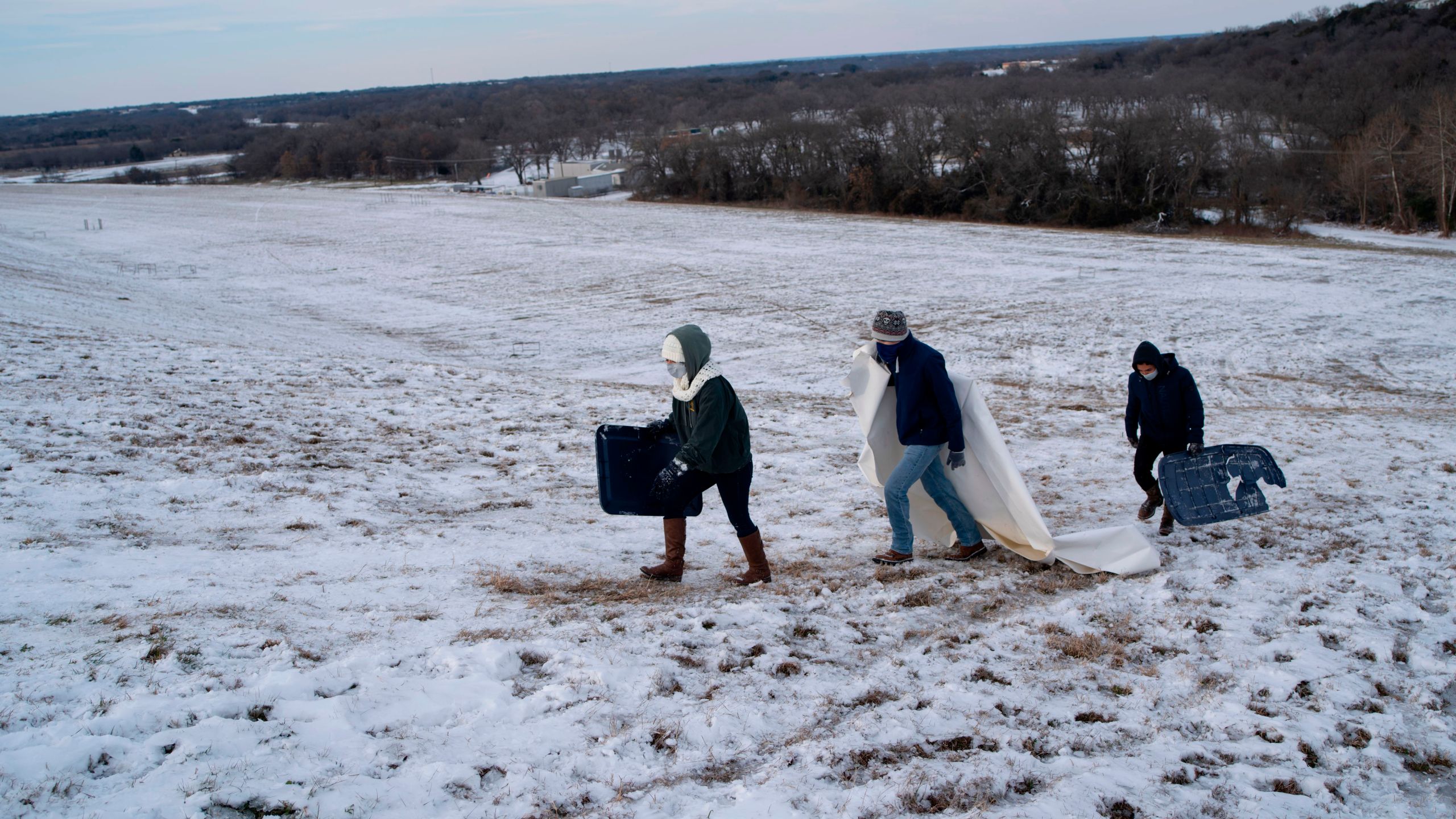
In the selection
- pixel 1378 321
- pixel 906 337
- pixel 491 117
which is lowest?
pixel 1378 321

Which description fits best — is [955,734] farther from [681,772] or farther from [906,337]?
[906,337]

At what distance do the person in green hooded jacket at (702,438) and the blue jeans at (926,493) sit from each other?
1.14 metres

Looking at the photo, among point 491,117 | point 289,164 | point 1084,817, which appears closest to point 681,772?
point 1084,817

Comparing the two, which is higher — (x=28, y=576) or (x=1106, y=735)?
(x=28, y=576)

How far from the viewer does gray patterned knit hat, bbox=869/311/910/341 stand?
20.2ft

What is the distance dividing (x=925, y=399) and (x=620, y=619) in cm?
260

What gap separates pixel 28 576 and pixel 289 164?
10974 cm

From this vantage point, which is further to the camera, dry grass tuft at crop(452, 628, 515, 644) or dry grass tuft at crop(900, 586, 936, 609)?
dry grass tuft at crop(900, 586, 936, 609)

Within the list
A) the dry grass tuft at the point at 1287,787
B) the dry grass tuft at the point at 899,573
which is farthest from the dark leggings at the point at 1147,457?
the dry grass tuft at the point at 1287,787

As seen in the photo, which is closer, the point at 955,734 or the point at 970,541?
the point at 955,734

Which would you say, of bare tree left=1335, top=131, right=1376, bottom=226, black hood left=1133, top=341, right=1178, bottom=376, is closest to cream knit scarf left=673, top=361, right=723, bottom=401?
black hood left=1133, top=341, right=1178, bottom=376

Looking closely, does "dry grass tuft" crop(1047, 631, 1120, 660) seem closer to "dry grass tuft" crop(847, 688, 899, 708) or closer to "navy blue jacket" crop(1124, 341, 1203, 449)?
"dry grass tuft" crop(847, 688, 899, 708)

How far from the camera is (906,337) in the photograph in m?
6.29

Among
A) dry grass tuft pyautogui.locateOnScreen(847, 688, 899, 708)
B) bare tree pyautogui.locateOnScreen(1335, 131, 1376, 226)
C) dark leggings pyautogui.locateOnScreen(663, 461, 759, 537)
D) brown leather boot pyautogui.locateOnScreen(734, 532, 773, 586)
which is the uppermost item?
bare tree pyautogui.locateOnScreen(1335, 131, 1376, 226)
